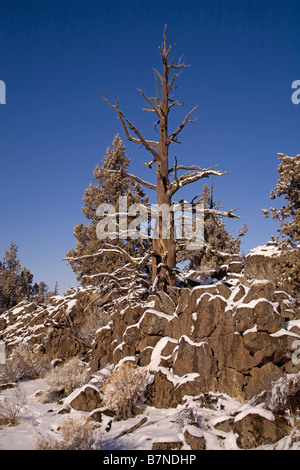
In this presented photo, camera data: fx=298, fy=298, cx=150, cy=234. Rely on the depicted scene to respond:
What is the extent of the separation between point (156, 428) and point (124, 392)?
1.17 meters

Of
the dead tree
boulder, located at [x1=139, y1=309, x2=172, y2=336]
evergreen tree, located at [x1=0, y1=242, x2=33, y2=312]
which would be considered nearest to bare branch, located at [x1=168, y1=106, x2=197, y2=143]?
the dead tree

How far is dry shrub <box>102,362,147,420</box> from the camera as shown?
20.5 feet

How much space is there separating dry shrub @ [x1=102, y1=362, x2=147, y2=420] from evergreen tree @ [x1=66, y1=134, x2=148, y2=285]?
11520 mm

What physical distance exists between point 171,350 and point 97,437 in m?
2.63

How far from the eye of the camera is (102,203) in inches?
828

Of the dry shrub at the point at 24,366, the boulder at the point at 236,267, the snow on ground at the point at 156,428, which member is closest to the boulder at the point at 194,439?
the snow on ground at the point at 156,428

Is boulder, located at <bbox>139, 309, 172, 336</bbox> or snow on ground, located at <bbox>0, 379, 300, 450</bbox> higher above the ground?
boulder, located at <bbox>139, 309, 172, 336</bbox>

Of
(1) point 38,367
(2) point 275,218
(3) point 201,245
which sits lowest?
(1) point 38,367

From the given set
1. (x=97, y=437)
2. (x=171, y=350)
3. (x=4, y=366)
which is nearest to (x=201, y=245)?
(x=171, y=350)

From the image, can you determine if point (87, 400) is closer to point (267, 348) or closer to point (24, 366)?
point (267, 348)

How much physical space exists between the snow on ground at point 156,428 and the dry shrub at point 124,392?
209 mm

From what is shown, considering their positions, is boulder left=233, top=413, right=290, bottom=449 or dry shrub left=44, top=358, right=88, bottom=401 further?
dry shrub left=44, top=358, right=88, bottom=401

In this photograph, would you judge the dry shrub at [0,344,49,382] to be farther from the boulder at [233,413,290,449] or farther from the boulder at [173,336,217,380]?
the boulder at [233,413,290,449]
